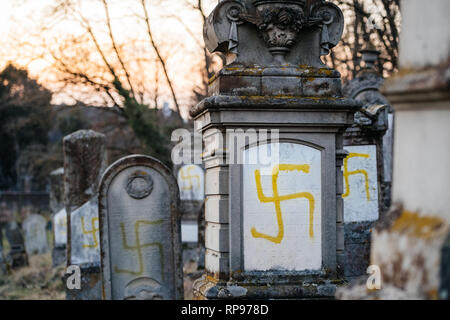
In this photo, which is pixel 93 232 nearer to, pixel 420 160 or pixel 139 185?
pixel 139 185

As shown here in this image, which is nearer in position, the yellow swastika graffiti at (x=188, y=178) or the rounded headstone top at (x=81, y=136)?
the rounded headstone top at (x=81, y=136)

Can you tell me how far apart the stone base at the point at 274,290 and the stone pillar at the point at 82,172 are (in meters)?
5.43

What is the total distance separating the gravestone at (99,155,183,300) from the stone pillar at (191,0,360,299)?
2711 millimetres

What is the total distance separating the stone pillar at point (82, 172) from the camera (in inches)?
444

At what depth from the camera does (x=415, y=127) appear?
216 cm

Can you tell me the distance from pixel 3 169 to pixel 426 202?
46.7m

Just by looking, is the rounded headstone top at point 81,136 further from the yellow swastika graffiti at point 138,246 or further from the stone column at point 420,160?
the stone column at point 420,160

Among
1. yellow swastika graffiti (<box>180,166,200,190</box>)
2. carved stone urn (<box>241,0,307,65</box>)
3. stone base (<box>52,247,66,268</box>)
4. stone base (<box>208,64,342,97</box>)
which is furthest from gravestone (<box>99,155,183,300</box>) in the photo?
yellow swastika graffiti (<box>180,166,200,190</box>)

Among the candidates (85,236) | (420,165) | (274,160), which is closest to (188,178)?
(85,236)

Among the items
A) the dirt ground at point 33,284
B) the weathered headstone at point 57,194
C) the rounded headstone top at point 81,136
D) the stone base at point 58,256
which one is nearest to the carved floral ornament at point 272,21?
the rounded headstone top at point 81,136

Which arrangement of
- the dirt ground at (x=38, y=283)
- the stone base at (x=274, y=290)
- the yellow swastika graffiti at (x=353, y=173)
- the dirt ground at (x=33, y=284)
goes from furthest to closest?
the dirt ground at (x=33, y=284) < the dirt ground at (x=38, y=283) < the yellow swastika graffiti at (x=353, y=173) < the stone base at (x=274, y=290)

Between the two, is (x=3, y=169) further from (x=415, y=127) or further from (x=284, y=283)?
(x=415, y=127)

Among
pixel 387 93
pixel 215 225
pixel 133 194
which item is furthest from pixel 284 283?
pixel 387 93

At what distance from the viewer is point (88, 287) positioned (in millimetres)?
11133
